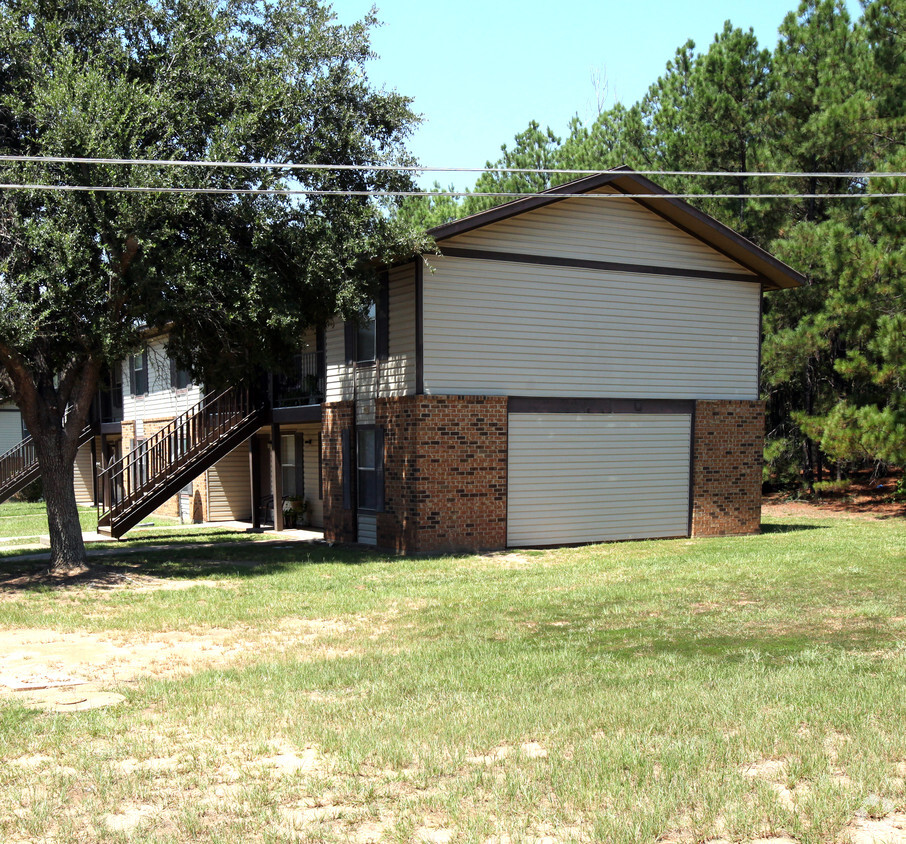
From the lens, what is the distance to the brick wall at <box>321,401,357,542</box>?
65.6ft

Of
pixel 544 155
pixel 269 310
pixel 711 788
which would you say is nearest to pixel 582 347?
pixel 269 310

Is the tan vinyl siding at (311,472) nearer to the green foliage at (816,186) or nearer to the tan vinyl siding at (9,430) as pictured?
the green foliage at (816,186)

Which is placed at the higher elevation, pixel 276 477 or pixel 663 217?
pixel 663 217

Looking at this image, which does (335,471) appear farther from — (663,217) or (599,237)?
(663,217)

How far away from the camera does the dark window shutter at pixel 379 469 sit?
18.7m

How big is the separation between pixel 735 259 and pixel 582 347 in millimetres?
4369

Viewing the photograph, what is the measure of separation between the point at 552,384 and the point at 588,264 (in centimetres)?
246

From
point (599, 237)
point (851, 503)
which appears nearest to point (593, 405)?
point (599, 237)

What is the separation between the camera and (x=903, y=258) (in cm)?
2209

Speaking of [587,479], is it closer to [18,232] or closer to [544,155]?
[18,232]

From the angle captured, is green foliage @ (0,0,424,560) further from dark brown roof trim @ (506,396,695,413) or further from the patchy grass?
the patchy grass

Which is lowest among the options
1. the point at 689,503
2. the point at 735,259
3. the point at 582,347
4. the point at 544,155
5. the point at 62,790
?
the point at 689,503

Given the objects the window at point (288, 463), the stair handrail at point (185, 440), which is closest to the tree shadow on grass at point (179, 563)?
the stair handrail at point (185, 440)

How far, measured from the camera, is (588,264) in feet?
63.3
